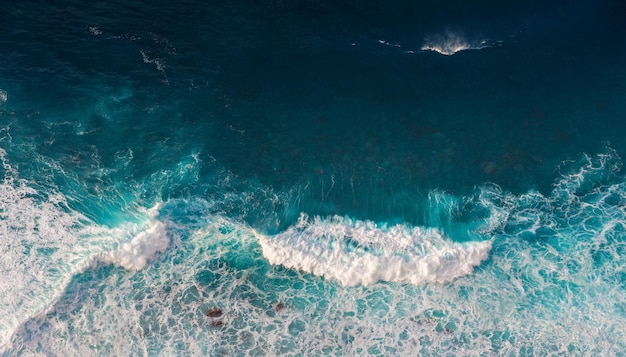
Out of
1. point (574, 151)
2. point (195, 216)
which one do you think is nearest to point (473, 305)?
point (574, 151)

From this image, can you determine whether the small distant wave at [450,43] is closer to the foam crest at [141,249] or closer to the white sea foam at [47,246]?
the foam crest at [141,249]

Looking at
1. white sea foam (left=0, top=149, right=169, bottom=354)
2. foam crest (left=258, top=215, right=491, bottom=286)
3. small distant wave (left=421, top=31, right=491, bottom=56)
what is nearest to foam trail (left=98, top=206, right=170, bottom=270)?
white sea foam (left=0, top=149, right=169, bottom=354)

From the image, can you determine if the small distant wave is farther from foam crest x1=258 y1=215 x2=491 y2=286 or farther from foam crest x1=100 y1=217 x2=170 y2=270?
foam crest x1=100 y1=217 x2=170 y2=270

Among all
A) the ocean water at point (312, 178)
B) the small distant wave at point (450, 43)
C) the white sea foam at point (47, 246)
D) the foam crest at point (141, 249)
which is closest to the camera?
the ocean water at point (312, 178)

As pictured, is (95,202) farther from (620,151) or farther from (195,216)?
(620,151)

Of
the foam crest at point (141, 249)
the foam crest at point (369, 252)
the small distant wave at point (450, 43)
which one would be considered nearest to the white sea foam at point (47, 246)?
the foam crest at point (141, 249)

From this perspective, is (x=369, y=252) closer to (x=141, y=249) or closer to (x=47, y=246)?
(x=141, y=249)

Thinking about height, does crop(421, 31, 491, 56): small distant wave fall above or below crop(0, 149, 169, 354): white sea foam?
above
